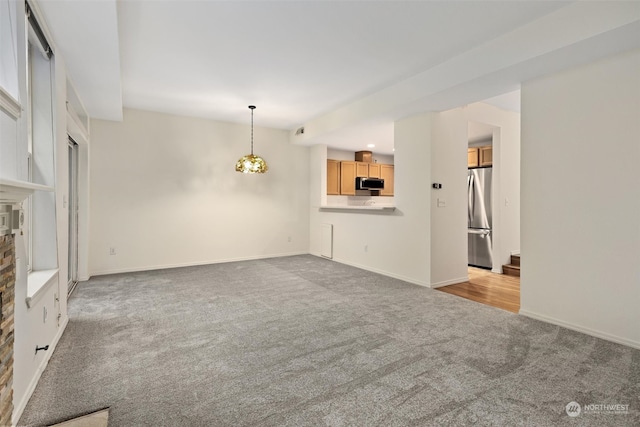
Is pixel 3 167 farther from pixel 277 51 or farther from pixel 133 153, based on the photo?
pixel 133 153

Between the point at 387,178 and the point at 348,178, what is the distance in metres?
1.40

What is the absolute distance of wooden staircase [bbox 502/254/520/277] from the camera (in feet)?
16.2

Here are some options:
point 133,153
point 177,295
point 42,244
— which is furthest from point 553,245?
point 133,153

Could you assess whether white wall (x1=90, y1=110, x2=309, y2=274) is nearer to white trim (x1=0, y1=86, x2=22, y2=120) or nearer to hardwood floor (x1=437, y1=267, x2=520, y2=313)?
hardwood floor (x1=437, y1=267, x2=520, y2=313)

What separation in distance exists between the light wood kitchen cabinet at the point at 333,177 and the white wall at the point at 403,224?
5.76 feet

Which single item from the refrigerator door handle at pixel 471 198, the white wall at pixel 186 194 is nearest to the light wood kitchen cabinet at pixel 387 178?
the white wall at pixel 186 194

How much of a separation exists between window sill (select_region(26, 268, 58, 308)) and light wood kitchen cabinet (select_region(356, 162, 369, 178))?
6331mm

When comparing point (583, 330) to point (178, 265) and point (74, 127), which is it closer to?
point (178, 265)

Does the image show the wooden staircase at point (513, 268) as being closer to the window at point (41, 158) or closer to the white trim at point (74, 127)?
the window at point (41, 158)

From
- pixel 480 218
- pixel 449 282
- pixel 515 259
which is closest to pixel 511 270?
pixel 515 259

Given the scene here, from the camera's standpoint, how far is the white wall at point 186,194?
5.00 metres

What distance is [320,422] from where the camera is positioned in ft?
5.23

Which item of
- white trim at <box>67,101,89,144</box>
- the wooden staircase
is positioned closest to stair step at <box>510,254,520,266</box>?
the wooden staircase

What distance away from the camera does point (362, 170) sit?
26.0ft
